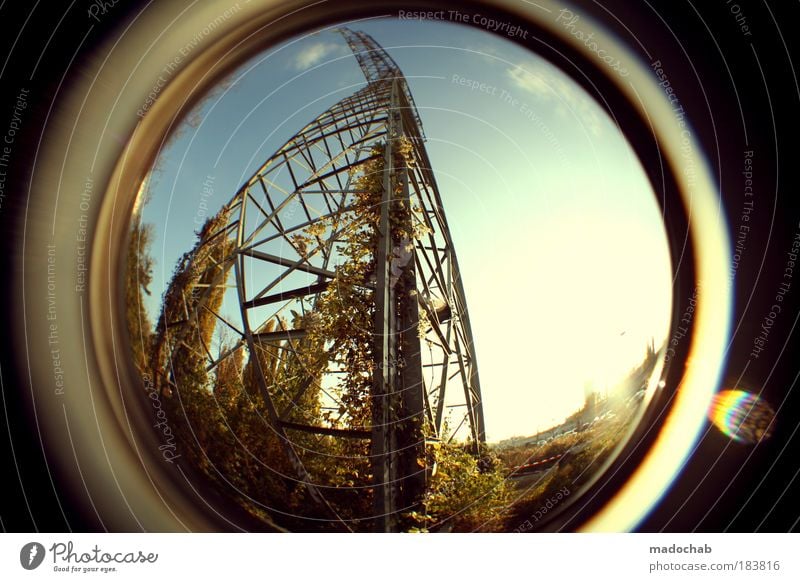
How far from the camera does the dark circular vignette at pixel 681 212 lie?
311 cm

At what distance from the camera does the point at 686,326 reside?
3500 millimetres

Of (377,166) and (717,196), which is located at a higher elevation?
(377,166)

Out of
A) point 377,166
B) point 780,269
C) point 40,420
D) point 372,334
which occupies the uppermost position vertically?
point 377,166

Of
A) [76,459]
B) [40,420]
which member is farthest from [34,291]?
[76,459]

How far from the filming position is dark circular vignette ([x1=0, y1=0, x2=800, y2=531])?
3.11m

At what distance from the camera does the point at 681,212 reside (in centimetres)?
352

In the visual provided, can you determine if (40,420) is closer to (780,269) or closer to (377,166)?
(377,166)

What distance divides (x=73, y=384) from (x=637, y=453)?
23.8 feet

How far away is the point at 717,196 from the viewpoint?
342 centimetres
